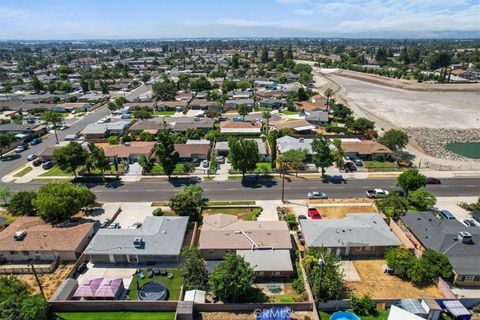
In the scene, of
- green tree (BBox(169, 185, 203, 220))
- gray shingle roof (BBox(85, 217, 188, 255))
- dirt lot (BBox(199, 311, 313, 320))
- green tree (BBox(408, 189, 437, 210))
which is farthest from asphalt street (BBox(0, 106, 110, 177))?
green tree (BBox(408, 189, 437, 210))

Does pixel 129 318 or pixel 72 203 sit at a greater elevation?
pixel 72 203

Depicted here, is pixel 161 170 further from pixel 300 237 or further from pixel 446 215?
pixel 446 215

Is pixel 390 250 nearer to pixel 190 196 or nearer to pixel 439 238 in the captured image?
pixel 439 238

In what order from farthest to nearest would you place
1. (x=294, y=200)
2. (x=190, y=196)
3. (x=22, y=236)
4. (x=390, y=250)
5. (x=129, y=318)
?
1. (x=294, y=200)
2. (x=190, y=196)
3. (x=22, y=236)
4. (x=390, y=250)
5. (x=129, y=318)

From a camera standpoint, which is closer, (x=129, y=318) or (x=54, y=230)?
(x=129, y=318)

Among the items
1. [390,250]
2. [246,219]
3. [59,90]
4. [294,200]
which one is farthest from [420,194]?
[59,90]

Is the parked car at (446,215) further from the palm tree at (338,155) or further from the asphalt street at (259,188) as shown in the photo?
the palm tree at (338,155)

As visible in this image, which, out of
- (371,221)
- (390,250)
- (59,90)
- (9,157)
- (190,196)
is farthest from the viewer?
(59,90)
